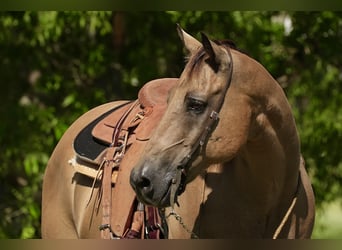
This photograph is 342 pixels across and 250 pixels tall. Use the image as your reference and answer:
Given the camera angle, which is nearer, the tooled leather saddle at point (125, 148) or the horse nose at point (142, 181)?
the horse nose at point (142, 181)

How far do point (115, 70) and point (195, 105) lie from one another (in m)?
4.50

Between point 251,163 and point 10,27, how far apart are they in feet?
14.8

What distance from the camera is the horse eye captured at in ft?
8.07

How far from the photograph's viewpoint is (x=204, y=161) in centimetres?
252

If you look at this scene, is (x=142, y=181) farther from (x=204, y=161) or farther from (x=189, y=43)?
(x=189, y=43)

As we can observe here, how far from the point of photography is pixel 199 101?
2.47 meters

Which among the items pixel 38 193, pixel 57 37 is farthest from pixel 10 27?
pixel 38 193

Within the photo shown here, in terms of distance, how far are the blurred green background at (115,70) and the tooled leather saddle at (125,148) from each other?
295 centimetres

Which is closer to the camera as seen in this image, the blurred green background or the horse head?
the horse head

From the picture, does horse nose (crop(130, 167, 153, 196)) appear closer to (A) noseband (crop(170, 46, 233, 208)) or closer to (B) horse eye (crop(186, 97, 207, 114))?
(A) noseband (crop(170, 46, 233, 208))

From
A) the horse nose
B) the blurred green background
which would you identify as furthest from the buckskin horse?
the blurred green background

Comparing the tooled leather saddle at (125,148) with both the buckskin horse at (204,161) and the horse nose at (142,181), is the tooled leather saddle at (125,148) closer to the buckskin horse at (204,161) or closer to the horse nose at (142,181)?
the buckskin horse at (204,161)

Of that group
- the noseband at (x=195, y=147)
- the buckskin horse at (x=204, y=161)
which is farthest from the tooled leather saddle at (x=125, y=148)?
the noseband at (x=195, y=147)

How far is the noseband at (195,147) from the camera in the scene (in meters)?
2.44
